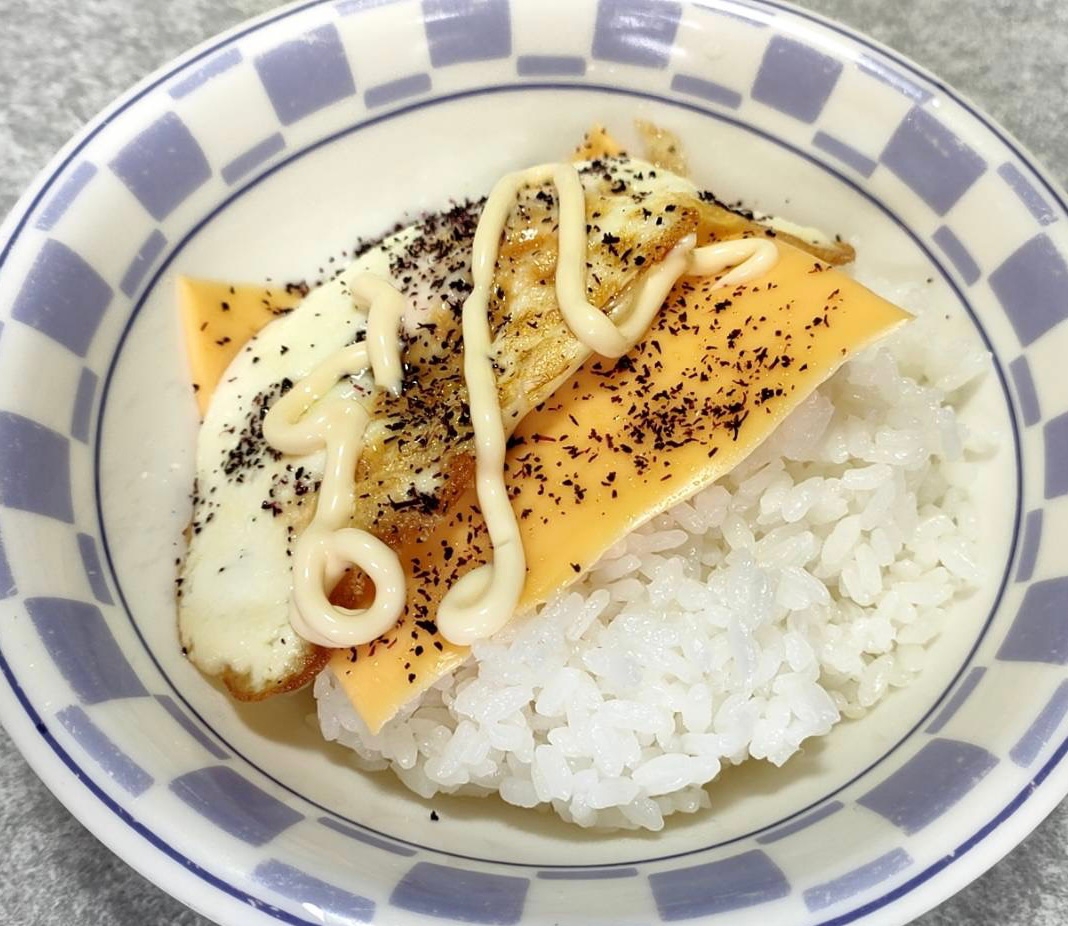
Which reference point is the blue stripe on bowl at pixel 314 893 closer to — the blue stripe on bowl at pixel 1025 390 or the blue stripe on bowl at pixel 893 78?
the blue stripe on bowl at pixel 1025 390

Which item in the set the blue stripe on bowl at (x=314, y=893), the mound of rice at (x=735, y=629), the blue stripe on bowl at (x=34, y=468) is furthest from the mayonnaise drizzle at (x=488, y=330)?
the blue stripe on bowl at (x=34, y=468)

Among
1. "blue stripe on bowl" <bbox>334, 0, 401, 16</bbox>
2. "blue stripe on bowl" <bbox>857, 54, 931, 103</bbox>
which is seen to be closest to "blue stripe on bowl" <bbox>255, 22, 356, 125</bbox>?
"blue stripe on bowl" <bbox>334, 0, 401, 16</bbox>

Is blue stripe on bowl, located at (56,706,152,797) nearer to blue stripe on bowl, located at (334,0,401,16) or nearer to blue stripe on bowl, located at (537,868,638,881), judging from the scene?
blue stripe on bowl, located at (537,868,638,881)

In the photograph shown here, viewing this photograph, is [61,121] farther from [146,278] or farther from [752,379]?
[752,379]

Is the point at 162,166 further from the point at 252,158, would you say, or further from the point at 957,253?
the point at 957,253

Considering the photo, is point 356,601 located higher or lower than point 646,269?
lower

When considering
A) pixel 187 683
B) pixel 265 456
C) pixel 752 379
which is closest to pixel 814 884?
pixel 752 379

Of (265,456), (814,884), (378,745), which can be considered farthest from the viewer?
(265,456)
